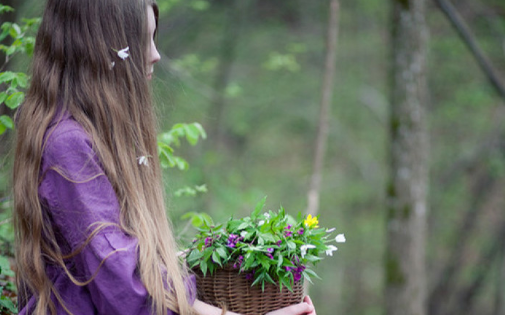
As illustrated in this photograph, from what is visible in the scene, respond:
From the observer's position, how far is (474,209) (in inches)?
442

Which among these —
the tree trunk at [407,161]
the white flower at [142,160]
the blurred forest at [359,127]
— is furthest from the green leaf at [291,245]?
the blurred forest at [359,127]

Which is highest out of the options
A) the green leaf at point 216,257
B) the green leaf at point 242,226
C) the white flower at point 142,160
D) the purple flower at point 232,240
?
the white flower at point 142,160

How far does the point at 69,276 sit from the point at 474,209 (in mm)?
10915

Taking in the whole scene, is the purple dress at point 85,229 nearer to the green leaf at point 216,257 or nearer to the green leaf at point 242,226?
the green leaf at point 216,257

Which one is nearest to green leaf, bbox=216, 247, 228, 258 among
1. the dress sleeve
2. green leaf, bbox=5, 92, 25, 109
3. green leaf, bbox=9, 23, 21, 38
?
the dress sleeve

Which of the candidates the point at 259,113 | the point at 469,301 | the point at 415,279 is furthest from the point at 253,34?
the point at 469,301

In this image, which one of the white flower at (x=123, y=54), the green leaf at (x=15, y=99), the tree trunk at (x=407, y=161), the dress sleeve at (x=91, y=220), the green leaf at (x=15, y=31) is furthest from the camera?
the tree trunk at (x=407, y=161)

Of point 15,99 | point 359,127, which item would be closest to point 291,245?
point 15,99

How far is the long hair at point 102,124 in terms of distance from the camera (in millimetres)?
1688

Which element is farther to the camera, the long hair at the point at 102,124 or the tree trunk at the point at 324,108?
the tree trunk at the point at 324,108

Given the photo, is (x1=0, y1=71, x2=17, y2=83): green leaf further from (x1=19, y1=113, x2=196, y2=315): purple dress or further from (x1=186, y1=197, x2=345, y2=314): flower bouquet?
(x1=186, y1=197, x2=345, y2=314): flower bouquet

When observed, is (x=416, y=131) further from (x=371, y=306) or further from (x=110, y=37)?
(x=371, y=306)

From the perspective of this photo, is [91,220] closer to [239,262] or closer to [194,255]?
[194,255]

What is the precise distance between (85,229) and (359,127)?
1202 cm
